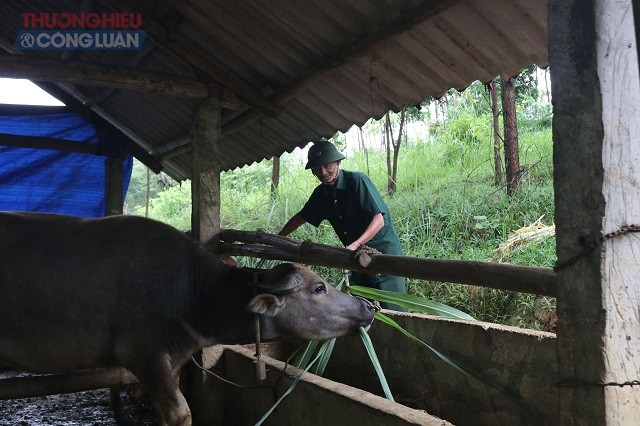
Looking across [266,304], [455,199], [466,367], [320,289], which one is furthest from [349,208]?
[455,199]

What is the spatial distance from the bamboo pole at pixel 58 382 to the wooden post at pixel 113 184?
4.03 meters

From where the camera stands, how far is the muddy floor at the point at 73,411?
16.0 ft

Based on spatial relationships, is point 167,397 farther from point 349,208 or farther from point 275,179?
point 275,179

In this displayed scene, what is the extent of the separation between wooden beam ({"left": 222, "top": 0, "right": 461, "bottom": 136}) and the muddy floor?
2926 millimetres

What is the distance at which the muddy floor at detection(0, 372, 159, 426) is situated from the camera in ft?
16.0

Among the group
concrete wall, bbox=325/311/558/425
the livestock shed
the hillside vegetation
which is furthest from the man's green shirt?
the hillside vegetation

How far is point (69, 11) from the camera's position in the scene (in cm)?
575

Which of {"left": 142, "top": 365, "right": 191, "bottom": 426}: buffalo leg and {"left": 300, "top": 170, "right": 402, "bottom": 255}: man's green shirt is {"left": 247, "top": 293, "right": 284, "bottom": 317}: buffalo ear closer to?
{"left": 142, "top": 365, "right": 191, "bottom": 426}: buffalo leg

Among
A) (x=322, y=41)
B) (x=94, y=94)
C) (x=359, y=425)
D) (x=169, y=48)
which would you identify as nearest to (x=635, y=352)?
(x=359, y=425)

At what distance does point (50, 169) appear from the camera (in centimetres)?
745

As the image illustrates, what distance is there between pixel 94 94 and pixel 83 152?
2.68 feet

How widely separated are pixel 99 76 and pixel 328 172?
2.07 m

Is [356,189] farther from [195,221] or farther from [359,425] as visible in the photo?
[359,425]

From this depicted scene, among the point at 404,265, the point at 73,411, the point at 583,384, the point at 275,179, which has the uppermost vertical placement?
the point at 275,179
